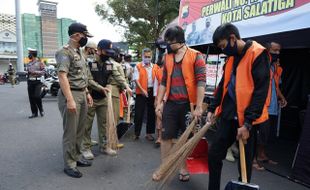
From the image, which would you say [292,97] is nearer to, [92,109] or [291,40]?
[291,40]

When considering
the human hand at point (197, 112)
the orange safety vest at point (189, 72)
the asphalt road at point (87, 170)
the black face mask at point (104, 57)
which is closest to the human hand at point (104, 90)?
the black face mask at point (104, 57)

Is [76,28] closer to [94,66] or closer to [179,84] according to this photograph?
[94,66]

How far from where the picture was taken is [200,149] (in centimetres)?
377

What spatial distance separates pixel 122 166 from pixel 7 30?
2416 inches

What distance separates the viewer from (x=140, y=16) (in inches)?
891

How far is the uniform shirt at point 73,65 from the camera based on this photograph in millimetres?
3822

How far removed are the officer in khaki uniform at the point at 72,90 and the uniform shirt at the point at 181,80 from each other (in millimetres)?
1213

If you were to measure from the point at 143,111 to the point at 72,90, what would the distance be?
242cm

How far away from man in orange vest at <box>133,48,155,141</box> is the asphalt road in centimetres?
31

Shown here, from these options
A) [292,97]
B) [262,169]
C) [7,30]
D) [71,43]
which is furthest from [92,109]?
[7,30]

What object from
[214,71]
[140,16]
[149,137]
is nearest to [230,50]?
[149,137]

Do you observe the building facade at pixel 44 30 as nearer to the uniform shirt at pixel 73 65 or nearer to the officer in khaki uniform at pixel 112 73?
the officer in khaki uniform at pixel 112 73

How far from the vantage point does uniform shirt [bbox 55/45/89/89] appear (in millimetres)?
3822

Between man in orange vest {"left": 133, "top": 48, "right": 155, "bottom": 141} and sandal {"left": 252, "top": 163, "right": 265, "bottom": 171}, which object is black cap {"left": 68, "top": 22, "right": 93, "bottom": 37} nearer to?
man in orange vest {"left": 133, "top": 48, "right": 155, "bottom": 141}
